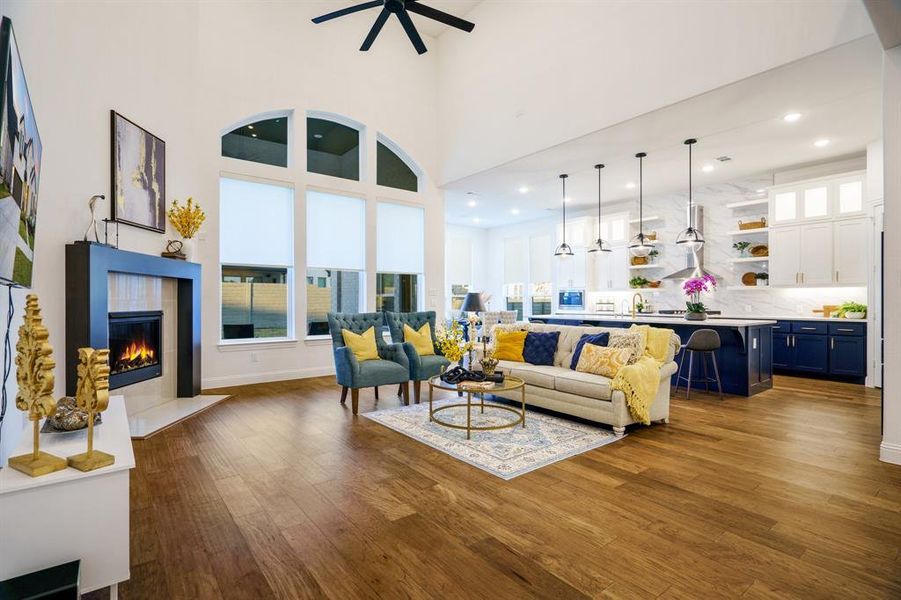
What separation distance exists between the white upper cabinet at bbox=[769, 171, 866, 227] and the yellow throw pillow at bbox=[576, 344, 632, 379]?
4.87 m

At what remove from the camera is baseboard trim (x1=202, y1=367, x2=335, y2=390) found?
595cm

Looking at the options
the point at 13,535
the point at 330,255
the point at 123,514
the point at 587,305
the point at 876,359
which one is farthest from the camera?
the point at 587,305

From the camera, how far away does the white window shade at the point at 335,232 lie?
22.6 feet

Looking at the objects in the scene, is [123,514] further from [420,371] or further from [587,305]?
[587,305]

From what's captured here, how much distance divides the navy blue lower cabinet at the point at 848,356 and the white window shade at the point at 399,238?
637 cm

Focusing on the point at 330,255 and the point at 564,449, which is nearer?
the point at 564,449

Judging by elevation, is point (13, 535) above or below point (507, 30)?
below

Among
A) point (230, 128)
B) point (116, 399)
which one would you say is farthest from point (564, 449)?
point (230, 128)

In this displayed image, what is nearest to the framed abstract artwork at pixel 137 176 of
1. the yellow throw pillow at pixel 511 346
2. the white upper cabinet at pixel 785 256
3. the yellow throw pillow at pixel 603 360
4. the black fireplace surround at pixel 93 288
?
the black fireplace surround at pixel 93 288

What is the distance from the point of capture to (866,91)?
173 inches

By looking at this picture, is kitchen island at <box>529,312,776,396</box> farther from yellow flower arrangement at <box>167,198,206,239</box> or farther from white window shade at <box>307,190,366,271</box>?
yellow flower arrangement at <box>167,198,206,239</box>

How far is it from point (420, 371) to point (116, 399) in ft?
9.55

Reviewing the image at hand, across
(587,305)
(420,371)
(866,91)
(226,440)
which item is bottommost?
(226,440)

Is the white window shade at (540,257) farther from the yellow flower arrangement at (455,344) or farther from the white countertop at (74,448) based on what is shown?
the white countertop at (74,448)
